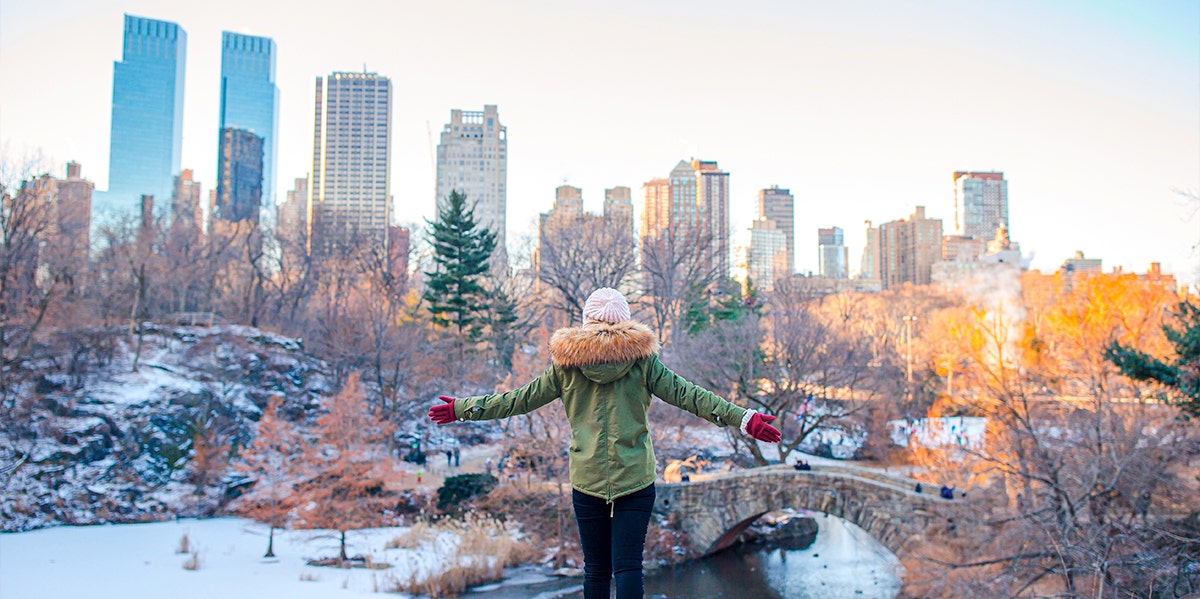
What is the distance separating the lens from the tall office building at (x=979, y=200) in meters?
110

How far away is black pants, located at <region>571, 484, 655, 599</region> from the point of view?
2963mm

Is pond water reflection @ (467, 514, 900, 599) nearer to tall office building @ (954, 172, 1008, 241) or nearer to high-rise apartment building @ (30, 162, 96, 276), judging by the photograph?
high-rise apartment building @ (30, 162, 96, 276)

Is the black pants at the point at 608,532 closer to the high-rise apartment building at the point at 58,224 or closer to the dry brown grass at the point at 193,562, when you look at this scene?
the dry brown grass at the point at 193,562

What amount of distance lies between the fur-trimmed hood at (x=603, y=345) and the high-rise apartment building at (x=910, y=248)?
85.4m

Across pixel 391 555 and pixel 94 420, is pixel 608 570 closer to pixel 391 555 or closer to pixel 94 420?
pixel 391 555

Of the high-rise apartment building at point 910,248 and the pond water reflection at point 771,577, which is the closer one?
the pond water reflection at point 771,577

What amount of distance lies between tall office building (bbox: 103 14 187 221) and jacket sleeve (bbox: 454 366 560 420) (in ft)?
582

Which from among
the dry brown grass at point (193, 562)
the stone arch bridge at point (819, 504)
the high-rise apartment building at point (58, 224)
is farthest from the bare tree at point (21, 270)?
the stone arch bridge at point (819, 504)

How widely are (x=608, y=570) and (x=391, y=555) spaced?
582 inches

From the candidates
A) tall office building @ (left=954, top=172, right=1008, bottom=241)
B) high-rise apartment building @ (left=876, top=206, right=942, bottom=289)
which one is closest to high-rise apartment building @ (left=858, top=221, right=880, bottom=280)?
high-rise apartment building @ (left=876, top=206, right=942, bottom=289)

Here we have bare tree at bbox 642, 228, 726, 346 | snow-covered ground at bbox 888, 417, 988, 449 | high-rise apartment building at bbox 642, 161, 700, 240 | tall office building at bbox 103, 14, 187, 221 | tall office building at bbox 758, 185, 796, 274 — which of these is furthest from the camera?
tall office building at bbox 103, 14, 187, 221

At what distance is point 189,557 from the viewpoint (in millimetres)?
15570

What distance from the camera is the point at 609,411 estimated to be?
3172 mm

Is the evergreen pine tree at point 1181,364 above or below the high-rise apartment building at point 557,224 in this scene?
below
